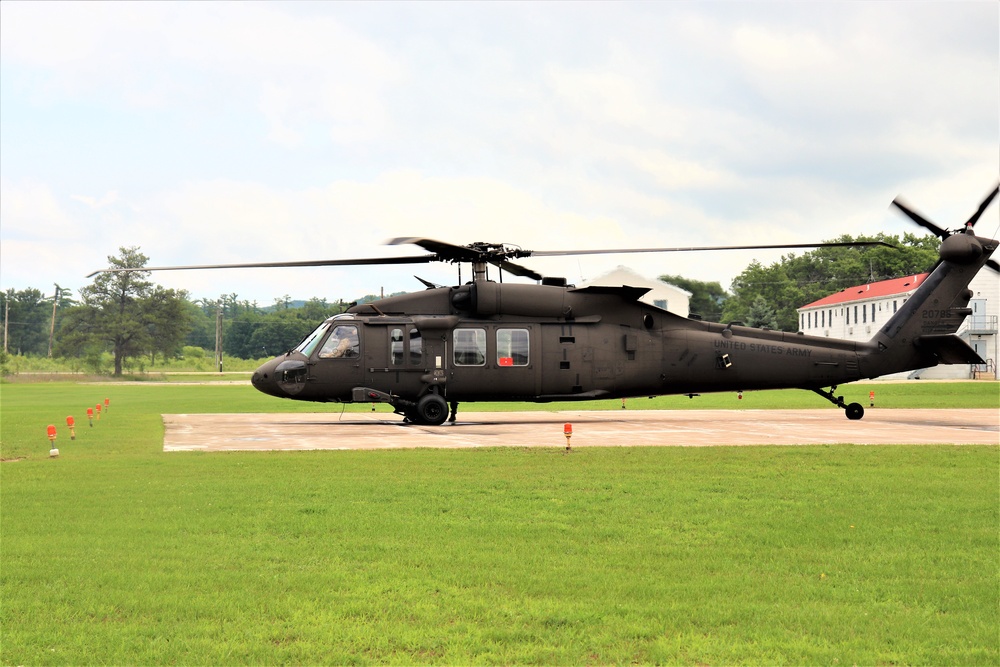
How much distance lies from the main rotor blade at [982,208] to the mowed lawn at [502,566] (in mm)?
16288

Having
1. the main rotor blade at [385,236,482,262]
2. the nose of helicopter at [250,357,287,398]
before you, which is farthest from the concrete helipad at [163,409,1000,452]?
the main rotor blade at [385,236,482,262]

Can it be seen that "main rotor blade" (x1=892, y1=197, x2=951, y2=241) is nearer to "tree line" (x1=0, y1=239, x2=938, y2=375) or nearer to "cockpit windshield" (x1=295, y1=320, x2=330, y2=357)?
"cockpit windshield" (x1=295, y1=320, x2=330, y2=357)

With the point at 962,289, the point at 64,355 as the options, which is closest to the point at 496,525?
the point at 962,289

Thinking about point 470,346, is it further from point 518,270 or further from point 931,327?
point 931,327

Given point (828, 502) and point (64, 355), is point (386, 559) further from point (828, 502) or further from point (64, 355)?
point (64, 355)

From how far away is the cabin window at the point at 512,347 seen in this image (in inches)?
1055

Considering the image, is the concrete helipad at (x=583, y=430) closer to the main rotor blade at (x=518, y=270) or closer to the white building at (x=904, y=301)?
the main rotor blade at (x=518, y=270)

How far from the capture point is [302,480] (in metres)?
14.4

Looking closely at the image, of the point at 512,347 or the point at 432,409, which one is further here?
the point at 512,347

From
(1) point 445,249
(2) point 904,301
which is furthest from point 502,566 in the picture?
(2) point 904,301

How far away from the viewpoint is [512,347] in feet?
88.1

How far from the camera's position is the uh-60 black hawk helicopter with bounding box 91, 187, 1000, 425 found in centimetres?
2634

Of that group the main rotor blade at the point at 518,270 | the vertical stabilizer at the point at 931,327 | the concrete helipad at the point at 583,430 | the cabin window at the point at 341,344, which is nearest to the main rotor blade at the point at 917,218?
the vertical stabilizer at the point at 931,327

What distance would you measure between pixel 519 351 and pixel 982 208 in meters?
16.2
